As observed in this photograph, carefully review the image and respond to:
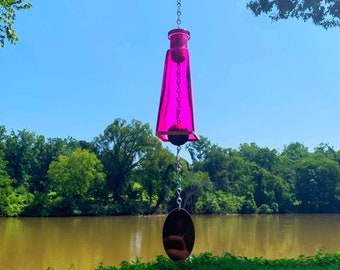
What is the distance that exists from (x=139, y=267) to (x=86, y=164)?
94.6 ft

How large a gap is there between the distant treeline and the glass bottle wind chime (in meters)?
27.9

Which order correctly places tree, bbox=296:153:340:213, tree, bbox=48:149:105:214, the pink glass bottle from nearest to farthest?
the pink glass bottle < tree, bbox=48:149:105:214 < tree, bbox=296:153:340:213

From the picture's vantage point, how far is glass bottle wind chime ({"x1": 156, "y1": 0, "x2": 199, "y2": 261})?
8.98ft

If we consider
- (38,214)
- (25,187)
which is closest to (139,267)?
(38,214)

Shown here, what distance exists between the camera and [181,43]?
2799mm

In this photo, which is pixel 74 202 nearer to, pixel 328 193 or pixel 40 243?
pixel 40 243

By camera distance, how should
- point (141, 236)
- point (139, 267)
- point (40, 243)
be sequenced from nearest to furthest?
1. point (139, 267)
2. point (40, 243)
3. point (141, 236)

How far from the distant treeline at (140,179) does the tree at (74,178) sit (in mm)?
81

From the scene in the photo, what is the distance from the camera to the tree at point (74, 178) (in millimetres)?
30734

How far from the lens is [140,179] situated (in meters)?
35.3

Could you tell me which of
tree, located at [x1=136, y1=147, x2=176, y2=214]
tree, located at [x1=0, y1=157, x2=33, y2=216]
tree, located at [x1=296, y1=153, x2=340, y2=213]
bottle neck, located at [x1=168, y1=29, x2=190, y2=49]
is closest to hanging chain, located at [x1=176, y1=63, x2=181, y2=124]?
bottle neck, located at [x1=168, y1=29, x2=190, y2=49]

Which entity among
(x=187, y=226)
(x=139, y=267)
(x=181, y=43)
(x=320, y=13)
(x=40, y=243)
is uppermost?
(x=320, y=13)

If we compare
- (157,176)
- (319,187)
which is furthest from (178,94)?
(319,187)

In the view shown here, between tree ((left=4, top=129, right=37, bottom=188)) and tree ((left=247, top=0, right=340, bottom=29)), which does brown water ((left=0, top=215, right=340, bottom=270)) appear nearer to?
tree ((left=247, top=0, right=340, bottom=29))
